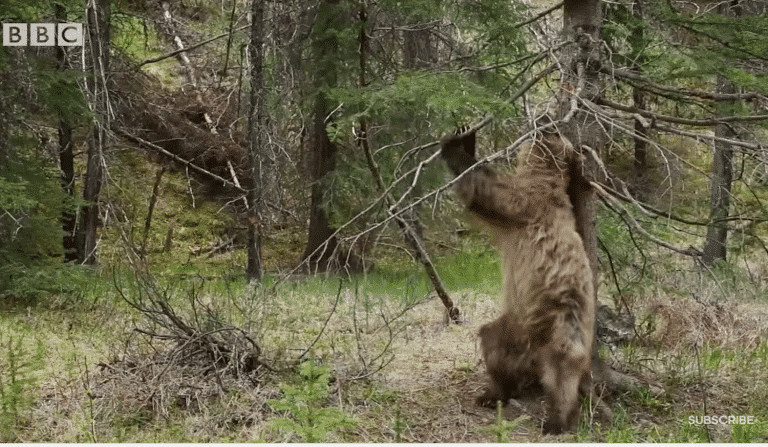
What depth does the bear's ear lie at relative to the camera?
4.49 meters

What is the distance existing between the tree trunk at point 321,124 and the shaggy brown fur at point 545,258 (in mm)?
4753

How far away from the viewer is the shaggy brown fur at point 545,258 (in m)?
4.34

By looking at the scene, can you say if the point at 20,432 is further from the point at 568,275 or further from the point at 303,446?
the point at 568,275

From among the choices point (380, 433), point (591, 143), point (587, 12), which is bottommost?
point (380, 433)

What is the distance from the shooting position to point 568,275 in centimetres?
436

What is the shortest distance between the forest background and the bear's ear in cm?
21

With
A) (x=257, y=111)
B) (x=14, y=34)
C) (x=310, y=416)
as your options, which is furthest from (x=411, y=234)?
(x=14, y=34)

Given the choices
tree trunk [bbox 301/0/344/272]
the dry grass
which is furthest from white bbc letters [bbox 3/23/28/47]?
tree trunk [bbox 301/0/344/272]

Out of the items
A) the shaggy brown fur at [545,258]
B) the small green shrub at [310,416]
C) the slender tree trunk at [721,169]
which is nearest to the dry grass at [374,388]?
the small green shrub at [310,416]

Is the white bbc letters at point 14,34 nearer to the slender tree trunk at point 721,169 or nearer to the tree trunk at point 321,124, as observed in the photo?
the tree trunk at point 321,124

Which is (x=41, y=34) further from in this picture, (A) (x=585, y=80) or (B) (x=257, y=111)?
(A) (x=585, y=80)

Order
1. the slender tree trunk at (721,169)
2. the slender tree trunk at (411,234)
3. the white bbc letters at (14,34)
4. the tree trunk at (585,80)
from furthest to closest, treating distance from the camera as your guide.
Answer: the white bbc letters at (14,34), the slender tree trunk at (721,169), the slender tree trunk at (411,234), the tree trunk at (585,80)

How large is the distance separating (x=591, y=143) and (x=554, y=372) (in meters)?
1.45

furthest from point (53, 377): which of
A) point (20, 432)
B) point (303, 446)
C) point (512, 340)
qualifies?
point (512, 340)
